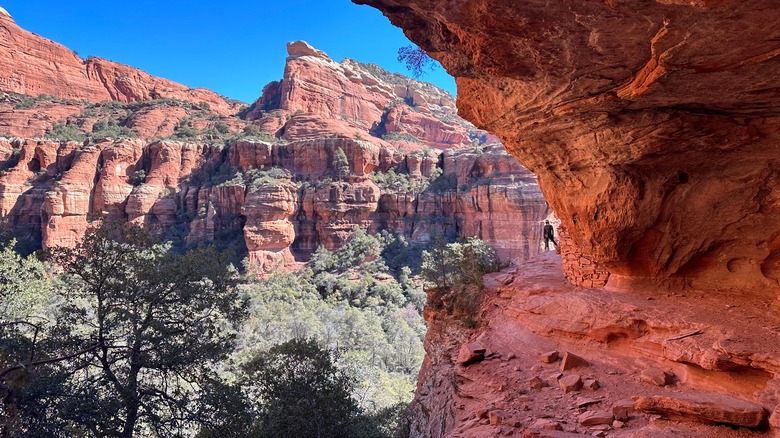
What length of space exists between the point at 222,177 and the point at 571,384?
3534 centimetres

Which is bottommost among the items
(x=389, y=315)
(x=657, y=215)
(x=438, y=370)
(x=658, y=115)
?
(x=389, y=315)

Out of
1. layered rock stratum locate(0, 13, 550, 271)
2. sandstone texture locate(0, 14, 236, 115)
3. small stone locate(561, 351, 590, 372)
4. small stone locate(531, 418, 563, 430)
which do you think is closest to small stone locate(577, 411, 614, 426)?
small stone locate(531, 418, 563, 430)

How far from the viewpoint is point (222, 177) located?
33.8 meters

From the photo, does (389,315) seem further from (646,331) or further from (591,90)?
(591,90)

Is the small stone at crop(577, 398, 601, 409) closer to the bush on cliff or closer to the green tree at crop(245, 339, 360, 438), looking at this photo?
the bush on cliff

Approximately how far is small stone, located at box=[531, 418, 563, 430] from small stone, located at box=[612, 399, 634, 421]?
20.3 inches

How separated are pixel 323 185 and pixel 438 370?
27.7 metres

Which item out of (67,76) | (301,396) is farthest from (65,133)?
(301,396)

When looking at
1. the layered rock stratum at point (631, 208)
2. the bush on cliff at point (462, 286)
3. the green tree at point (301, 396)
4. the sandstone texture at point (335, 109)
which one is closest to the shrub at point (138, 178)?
the sandstone texture at point (335, 109)

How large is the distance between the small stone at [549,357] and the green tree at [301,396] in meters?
4.14

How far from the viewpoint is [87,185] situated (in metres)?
29.5

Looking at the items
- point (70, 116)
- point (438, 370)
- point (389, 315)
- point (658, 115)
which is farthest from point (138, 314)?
point (70, 116)

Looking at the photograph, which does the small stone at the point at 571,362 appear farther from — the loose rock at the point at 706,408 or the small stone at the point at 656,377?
the loose rock at the point at 706,408

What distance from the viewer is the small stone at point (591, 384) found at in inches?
150
